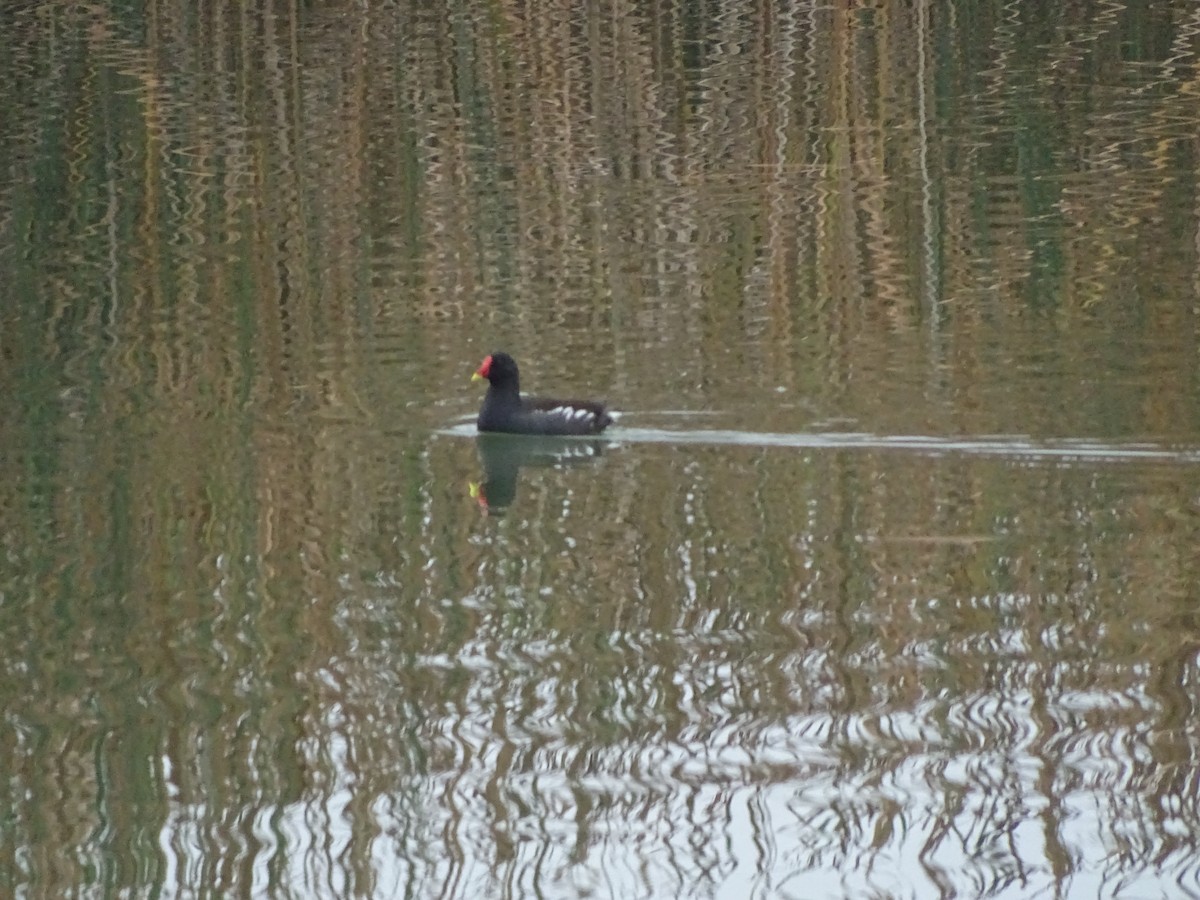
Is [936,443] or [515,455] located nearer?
[936,443]

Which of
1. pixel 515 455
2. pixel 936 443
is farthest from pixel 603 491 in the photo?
pixel 936 443

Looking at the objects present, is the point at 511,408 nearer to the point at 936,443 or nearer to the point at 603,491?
the point at 603,491

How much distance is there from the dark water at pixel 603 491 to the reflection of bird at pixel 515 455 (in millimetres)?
38

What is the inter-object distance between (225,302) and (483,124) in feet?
15.6

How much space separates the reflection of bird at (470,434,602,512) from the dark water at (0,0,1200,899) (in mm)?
38

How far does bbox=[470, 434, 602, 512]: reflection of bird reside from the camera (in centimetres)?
916

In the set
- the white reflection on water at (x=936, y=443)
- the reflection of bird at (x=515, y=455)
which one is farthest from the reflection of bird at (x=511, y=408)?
the white reflection on water at (x=936, y=443)

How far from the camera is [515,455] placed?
959 cm

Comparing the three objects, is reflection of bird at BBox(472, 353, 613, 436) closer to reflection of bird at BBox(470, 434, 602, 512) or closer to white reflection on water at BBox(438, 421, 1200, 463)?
reflection of bird at BBox(470, 434, 602, 512)

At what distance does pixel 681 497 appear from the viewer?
28.5ft

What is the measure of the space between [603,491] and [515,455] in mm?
742

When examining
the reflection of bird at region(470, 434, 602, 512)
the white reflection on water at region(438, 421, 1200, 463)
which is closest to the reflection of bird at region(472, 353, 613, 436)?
the reflection of bird at region(470, 434, 602, 512)

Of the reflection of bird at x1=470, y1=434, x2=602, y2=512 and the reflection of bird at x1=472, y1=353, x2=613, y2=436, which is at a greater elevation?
the reflection of bird at x1=472, y1=353, x2=613, y2=436

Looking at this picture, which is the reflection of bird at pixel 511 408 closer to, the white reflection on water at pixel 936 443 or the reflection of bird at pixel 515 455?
the reflection of bird at pixel 515 455
